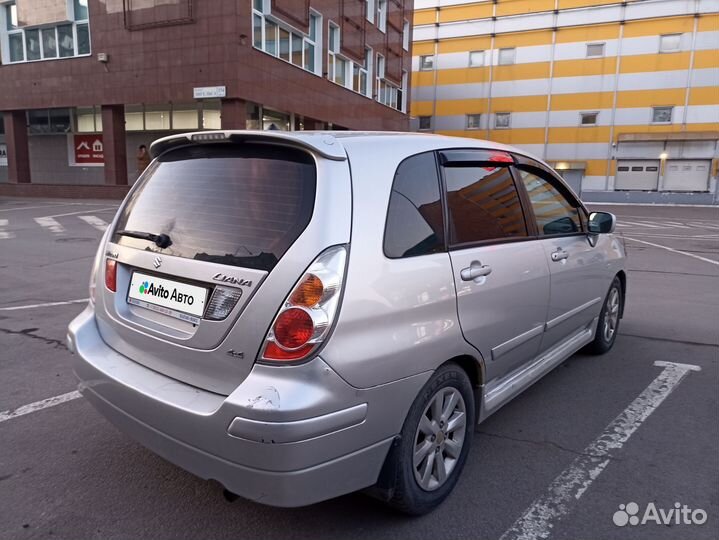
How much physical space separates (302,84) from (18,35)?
43.3ft

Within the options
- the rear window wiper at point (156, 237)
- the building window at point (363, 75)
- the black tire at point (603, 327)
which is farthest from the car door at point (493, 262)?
the building window at point (363, 75)

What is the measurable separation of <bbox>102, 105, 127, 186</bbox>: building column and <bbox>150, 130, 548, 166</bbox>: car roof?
70.0 ft

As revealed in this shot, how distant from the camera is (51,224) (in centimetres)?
1380

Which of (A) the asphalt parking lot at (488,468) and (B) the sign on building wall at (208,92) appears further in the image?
(B) the sign on building wall at (208,92)

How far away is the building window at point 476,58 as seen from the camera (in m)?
39.7

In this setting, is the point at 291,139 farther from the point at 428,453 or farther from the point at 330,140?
the point at 428,453

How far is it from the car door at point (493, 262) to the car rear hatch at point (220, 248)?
78 cm

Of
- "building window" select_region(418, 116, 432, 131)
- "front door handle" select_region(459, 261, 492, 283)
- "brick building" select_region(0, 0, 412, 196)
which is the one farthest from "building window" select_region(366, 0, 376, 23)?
"front door handle" select_region(459, 261, 492, 283)

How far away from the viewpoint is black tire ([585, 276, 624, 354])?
4547 mm

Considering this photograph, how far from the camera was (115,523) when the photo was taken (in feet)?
7.77

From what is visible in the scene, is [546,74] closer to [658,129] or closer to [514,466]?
[658,129]

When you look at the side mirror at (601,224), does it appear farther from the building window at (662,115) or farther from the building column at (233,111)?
the building window at (662,115)

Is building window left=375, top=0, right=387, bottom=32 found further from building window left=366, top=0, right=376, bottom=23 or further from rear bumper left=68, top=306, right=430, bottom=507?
rear bumper left=68, top=306, right=430, bottom=507

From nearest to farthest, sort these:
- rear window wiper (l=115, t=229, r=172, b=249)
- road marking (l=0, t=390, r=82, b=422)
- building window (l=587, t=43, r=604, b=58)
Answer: rear window wiper (l=115, t=229, r=172, b=249) → road marking (l=0, t=390, r=82, b=422) → building window (l=587, t=43, r=604, b=58)
